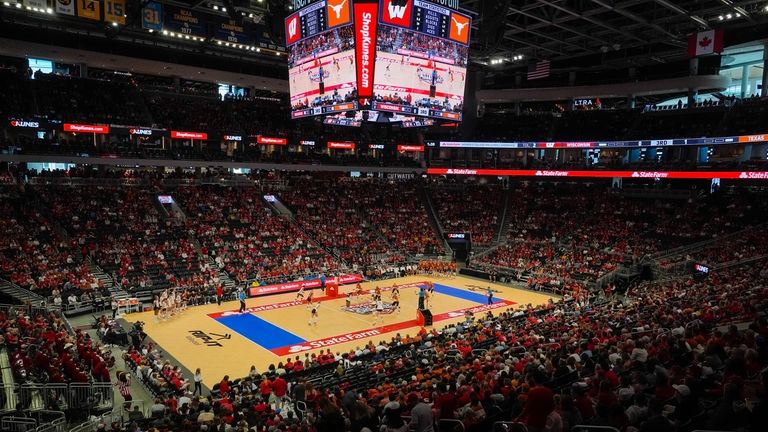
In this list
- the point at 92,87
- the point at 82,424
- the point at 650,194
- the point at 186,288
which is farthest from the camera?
the point at 650,194

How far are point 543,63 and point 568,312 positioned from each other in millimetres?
29003

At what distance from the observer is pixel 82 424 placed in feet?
40.8

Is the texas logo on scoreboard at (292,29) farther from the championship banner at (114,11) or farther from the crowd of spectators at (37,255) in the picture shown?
the crowd of spectators at (37,255)

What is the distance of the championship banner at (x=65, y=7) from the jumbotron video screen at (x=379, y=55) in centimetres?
1397

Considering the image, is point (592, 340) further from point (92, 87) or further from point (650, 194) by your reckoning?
point (92, 87)

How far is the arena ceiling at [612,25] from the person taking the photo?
3244 cm

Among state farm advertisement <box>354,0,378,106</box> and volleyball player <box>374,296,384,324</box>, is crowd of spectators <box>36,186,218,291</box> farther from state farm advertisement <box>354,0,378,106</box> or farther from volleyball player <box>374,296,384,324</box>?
state farm advertisement <box>354,0,378,106</box>

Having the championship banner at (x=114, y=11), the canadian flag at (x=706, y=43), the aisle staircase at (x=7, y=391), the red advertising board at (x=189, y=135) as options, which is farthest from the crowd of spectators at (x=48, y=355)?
the canadian flag at (x=706, y=43)

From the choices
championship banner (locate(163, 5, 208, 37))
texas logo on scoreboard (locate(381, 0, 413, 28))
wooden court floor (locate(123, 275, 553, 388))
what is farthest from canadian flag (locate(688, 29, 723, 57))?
championship banner (locate(163, 5, 208, 37))

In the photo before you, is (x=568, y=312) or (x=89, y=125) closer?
(x=568, y=312)

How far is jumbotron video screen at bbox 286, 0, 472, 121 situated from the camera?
21141 mm

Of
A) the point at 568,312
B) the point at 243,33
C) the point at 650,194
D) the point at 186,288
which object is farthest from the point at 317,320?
the point at 650,194

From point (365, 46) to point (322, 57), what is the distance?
7.85 feet

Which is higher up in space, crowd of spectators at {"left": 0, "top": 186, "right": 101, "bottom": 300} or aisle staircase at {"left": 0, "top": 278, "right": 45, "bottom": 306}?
crowd of spectators at {"left": 0, "top": 186, "right": 101, "bottom": 300}
